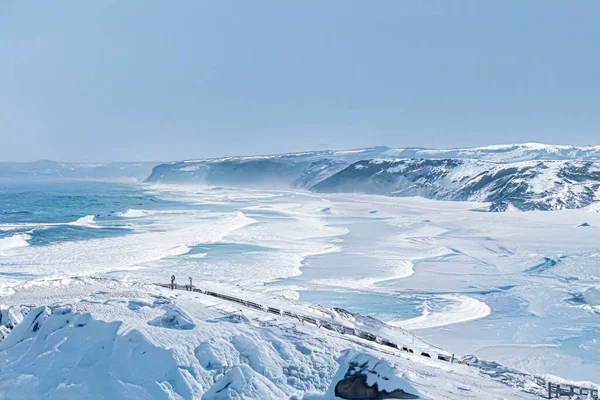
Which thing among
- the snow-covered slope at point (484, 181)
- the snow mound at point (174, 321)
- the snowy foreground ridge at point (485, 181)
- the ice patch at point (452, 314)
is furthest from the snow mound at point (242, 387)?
the snow-covered slope at point (484, 181)

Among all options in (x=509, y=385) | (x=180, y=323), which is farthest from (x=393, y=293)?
(x=180, y=323)

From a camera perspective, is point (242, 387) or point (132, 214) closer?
point (242, 387)

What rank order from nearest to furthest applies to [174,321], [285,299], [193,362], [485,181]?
[193,362], [174,321], [285,299], [485,181]

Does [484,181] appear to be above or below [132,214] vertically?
above

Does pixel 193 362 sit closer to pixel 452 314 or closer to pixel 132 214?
pixel 452 314

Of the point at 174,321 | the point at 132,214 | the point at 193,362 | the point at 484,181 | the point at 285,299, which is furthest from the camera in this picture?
the point at 484,181

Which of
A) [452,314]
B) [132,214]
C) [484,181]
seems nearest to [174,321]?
[452,314]

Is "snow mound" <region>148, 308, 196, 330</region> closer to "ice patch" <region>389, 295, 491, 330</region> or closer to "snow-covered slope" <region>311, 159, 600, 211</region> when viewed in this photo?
"ice patch" <region>389, 295, 491, 330</region>

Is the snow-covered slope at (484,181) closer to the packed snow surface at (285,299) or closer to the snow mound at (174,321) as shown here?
the packed snow surface at (285,299)

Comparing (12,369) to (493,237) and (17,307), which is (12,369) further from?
(493,237)
